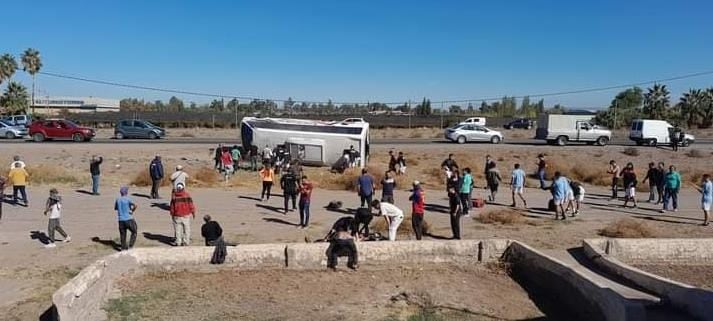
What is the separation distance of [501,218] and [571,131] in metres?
27.5

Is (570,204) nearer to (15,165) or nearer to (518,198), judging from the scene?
(518,198)

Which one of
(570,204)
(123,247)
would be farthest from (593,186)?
(123,247)

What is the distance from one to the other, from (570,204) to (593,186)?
8.48 m

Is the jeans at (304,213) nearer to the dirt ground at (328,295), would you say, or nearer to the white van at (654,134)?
the dirt ground at (328,295)

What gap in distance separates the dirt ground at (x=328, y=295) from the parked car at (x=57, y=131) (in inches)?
1329

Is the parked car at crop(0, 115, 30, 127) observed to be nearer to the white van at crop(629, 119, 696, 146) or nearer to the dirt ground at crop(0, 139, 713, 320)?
the dirt ground at crop(0, 139, 713, 320)

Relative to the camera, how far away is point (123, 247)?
45.2 feet

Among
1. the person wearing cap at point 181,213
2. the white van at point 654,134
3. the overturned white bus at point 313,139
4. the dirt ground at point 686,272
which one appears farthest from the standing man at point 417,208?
the white van at point 654,134

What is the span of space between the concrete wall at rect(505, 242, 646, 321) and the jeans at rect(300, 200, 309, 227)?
504 cm

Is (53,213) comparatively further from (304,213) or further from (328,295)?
(328,295)

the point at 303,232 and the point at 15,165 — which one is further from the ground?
the point at 15,165

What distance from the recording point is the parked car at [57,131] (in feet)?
139

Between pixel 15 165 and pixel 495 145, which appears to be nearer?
pixel 15 165

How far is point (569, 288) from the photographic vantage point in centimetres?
1179
